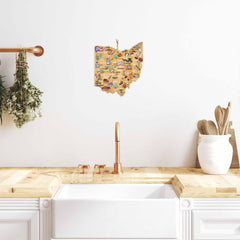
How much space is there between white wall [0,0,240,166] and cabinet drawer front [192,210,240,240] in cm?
57

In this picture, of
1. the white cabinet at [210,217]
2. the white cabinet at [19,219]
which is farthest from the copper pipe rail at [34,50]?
the white cabinet at [210,217]

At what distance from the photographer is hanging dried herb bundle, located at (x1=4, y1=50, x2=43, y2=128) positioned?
72.5 inches

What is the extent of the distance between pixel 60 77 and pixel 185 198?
3.37 ft

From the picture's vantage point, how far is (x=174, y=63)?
1968mm

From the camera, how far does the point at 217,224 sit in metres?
1.46

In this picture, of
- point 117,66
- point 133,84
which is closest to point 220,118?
point 133,84

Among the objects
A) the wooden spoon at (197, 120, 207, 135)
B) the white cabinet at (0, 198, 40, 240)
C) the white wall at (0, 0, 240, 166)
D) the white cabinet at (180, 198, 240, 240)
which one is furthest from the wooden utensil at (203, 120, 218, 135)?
the white cabinet at (0, 198, 40, 240)

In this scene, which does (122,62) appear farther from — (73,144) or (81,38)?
Answer: (73,144)

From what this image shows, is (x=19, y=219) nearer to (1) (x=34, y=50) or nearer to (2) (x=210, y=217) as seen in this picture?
(2) (x=210, y=217)

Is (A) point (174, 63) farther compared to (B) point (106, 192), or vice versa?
(A) point (174, 63)

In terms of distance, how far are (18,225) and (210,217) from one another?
33.4 inches

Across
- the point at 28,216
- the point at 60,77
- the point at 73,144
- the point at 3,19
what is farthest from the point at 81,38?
the point at 28,216

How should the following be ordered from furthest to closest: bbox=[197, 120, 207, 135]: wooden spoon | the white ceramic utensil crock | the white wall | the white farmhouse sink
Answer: the white wall, bbox=[197, 120, 207, 135]: wooden spoon, the white ceramic utensil crock, the white farmhouse sink

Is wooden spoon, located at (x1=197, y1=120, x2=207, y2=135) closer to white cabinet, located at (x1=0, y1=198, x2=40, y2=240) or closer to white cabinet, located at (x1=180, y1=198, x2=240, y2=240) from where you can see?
white cabinet, located at (x1=180, y1=198, x2=240, y2=240)
